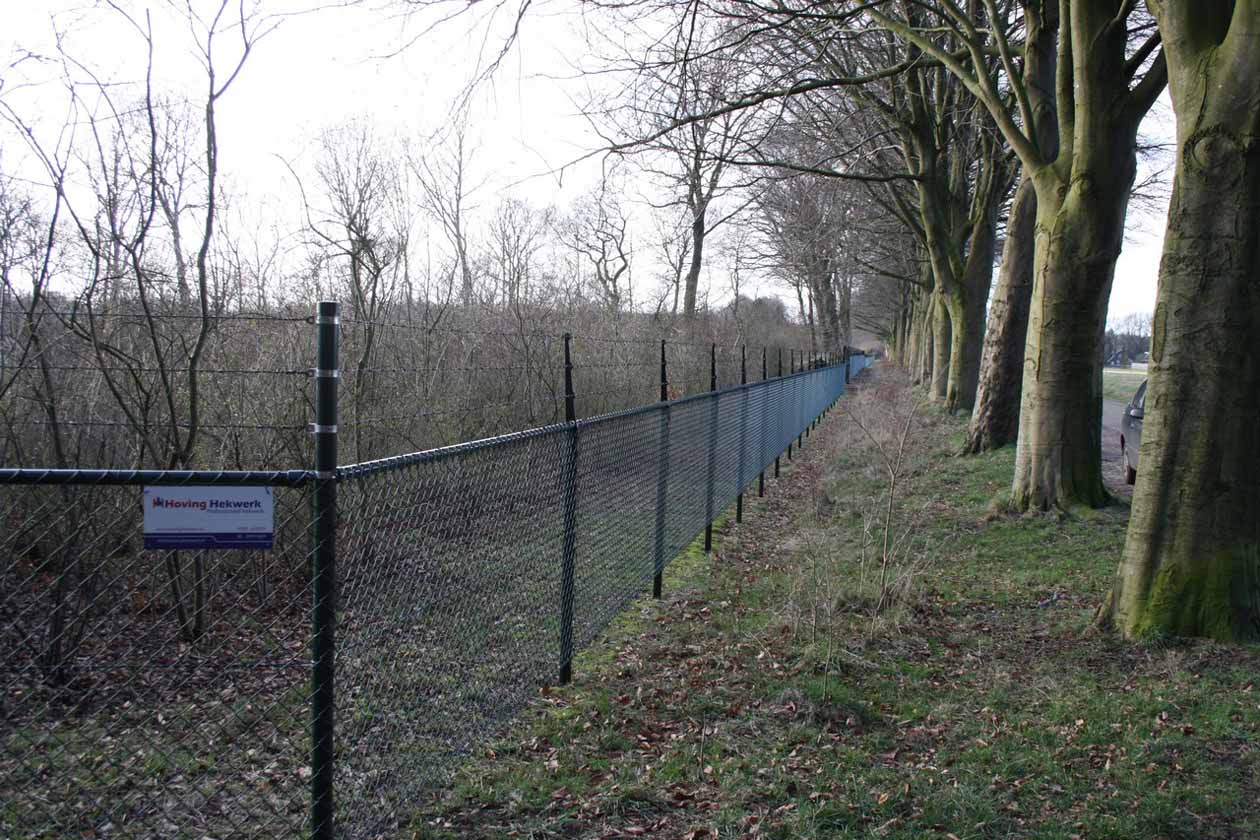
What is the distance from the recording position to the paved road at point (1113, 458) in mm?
11711

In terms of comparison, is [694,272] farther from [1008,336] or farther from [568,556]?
[568,556]

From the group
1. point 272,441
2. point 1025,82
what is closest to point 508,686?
point 272,441

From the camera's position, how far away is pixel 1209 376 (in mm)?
5199

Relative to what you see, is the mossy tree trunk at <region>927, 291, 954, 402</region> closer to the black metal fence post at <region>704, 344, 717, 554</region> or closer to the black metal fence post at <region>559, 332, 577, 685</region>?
the black metal fence post at <region>704, 344, 717, 554</region>

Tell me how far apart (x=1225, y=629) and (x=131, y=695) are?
6.01 metres

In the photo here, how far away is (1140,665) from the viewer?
493 centimetres

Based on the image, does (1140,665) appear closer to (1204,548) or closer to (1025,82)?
(1204,548)

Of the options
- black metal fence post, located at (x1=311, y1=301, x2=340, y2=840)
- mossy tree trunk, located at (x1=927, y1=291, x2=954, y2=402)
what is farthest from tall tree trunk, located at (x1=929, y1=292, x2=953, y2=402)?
black metal fence post, located at (x1=311, y1=301, x2=340, y2=840)

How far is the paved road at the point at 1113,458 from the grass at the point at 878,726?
5447 mm

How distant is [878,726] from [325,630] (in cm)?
286

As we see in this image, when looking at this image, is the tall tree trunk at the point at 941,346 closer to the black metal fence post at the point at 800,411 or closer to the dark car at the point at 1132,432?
the black metal fence post at the point at 800,411

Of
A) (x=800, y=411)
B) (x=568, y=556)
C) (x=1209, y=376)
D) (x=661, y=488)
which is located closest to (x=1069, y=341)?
(x=1209, y=376)

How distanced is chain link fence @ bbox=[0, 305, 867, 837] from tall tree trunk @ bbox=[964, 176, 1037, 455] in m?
8.17

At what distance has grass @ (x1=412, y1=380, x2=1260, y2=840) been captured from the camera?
11.6 feet
